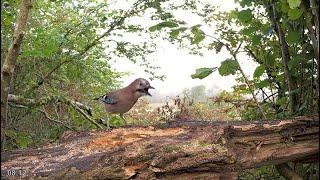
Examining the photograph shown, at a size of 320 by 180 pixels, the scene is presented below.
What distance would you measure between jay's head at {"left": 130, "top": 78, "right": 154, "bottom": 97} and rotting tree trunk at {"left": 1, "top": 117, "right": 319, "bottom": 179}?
2.54ft

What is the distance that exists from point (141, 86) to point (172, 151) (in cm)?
156

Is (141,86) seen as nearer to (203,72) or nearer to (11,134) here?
(203,72)

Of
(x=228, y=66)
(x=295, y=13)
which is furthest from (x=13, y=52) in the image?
(x=295, y=13)

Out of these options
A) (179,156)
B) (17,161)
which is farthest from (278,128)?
(17,161)

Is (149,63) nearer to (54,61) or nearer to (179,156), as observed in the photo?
(54,61)

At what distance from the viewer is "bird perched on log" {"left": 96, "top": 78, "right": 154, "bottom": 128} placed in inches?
158

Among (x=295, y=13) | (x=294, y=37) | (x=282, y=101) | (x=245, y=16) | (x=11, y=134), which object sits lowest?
(x=11, y=134)

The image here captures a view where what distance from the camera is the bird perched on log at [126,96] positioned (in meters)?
4.02

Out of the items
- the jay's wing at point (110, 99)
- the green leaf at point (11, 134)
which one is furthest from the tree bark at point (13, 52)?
the green leaf at point (11, 134)

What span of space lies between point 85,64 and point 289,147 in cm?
467

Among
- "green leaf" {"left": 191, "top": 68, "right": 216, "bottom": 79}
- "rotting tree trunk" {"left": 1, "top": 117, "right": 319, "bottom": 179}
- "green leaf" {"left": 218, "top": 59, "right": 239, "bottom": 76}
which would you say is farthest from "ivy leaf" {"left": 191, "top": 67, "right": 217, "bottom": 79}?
"rotting tree trunk" {"left": 1, "top": 117, "right": 319, "bottom": 179}

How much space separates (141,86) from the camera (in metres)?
4.02

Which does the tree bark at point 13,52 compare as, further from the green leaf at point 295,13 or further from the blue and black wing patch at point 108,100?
the blue and black wing patch at point 108,100

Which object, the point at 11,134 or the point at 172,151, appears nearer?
the point at 172,151
